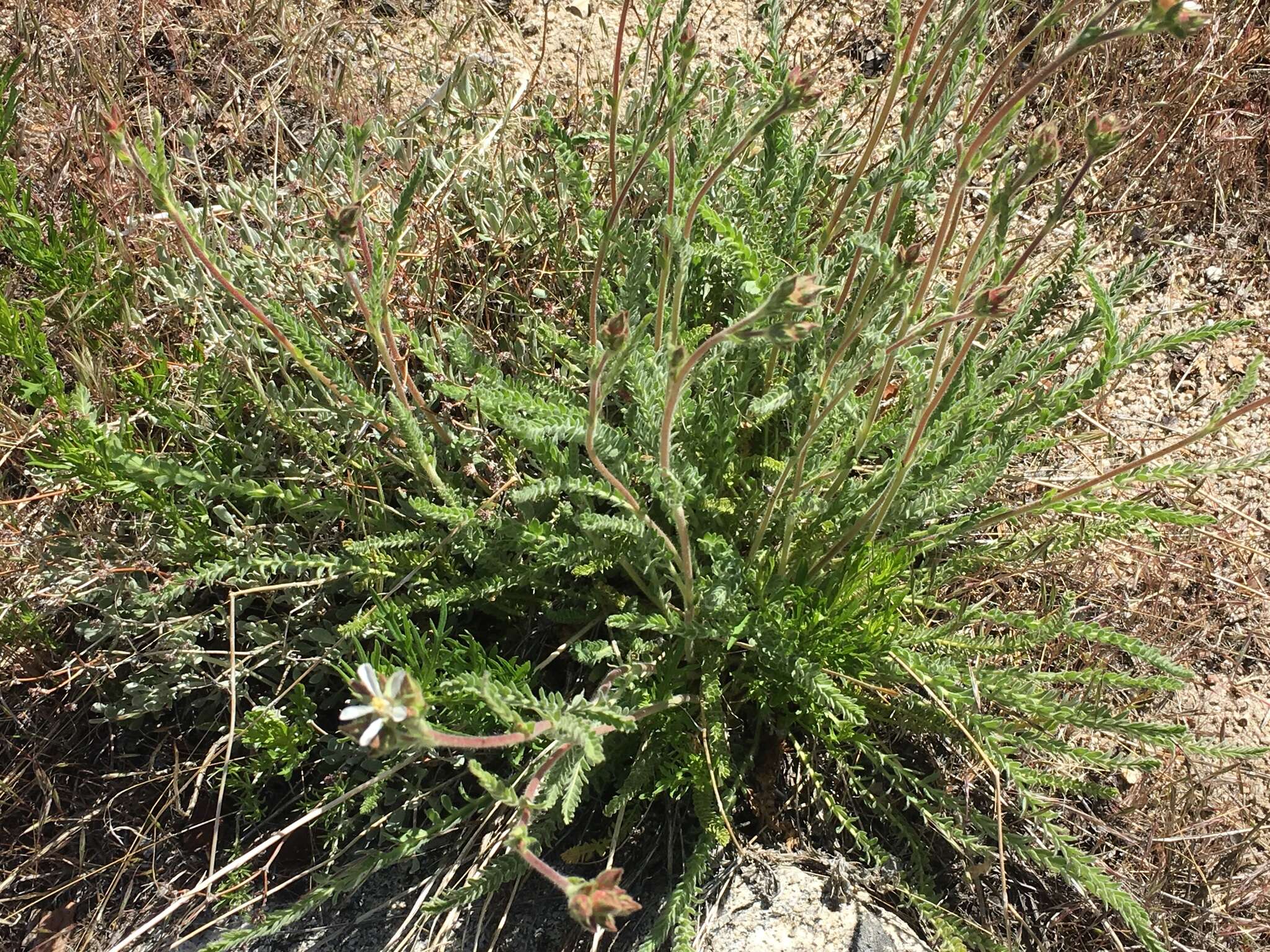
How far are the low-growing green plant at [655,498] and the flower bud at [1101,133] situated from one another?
0.48ft

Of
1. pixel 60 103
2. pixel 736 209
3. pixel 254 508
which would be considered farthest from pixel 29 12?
pixel 736 209

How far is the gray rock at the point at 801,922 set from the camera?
2.16 metres

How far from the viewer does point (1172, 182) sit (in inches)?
136

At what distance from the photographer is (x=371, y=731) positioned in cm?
130

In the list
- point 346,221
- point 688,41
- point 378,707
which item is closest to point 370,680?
Result: point 378,707

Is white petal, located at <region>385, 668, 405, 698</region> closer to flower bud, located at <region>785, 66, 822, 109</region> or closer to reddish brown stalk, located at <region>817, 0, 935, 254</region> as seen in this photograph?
flower bud, located at <region>785, 66, 822, 109</region>

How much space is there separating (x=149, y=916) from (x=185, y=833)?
210 millimetres

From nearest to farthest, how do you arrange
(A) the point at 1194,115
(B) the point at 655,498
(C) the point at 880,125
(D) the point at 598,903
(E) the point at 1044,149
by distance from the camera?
1. (D) the point at 598,903
2. (E) the point at 1044,149
3. (C) the point at 880,125
4. (B) the point at 655,498
5. (A) the point at 1194,115

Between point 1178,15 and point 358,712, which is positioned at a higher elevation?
point 1178,15

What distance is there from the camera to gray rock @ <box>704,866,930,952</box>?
84.9 inches

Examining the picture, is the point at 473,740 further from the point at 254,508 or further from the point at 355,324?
the point at 355,324

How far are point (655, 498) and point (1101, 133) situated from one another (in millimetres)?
1328

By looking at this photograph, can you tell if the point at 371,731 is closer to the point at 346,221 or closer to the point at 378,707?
the point at 378,707

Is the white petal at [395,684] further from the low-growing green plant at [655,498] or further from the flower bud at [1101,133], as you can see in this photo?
the flower bud at [1101,133]
